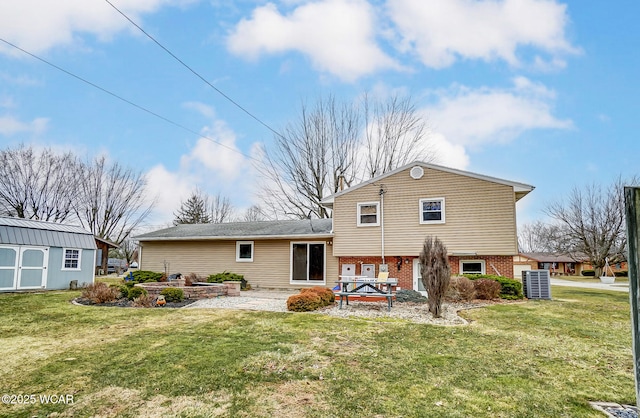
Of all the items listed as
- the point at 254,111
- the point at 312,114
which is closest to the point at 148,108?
the point at 254,111

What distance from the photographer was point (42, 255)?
48.2 feet

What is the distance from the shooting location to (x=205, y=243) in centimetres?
1808

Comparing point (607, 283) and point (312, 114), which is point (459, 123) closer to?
point (312, 114)

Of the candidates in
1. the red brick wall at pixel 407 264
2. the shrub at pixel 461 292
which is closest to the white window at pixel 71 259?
the red brick wall at pixel 407 264

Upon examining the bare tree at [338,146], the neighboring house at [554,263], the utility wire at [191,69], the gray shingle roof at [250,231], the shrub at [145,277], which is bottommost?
the neighboring house at [554,263]

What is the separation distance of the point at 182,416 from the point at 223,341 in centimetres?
266

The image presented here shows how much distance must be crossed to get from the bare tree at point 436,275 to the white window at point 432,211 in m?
5.94

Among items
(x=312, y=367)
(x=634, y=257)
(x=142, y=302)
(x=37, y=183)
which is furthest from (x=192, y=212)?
(x=634, y=257)

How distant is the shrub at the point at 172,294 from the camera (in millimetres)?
10703

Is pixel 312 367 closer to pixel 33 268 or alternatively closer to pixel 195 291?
pixel 195 291

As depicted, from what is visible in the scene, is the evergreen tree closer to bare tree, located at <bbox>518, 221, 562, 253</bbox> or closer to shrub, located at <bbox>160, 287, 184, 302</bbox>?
shrub, located at <bbox>160, 287, 184, 302</bbox>

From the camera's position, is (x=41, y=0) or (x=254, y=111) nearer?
(x=41, y=0)

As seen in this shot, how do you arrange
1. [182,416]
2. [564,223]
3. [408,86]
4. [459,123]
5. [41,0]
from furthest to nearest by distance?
[564,223] → [408,86] → [459,123] → [41,0] → [182,416]

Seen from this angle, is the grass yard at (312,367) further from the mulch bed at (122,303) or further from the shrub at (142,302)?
the mulch bed at (122,303)
